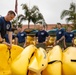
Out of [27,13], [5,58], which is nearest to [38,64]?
[5,58]

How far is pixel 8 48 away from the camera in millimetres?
7410

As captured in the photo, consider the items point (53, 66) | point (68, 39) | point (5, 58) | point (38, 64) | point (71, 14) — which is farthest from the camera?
point (71, 14)

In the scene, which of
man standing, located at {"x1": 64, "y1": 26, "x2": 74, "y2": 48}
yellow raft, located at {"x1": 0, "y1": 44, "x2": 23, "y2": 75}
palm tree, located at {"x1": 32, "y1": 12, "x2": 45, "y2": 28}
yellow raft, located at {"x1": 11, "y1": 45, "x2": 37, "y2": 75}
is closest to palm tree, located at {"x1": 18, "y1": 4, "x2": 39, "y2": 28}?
palm tree, located at {"x1": 32, "y1": 12, "x2": 45, "y2": 28}

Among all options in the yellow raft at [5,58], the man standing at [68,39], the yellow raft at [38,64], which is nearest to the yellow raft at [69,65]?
the yellow raft at [38,64]

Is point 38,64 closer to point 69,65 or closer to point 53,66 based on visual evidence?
point 53,66

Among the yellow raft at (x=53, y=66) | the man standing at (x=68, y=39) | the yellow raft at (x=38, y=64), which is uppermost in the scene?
the yellow raft at (x=38, y=64)

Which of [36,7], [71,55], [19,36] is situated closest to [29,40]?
[19,36]

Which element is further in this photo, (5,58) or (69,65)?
(5,58)

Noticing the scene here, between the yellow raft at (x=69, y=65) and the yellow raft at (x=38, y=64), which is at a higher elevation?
the yellow raft at (x=38, y=64)

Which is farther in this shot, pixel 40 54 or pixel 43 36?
pixel 43 36

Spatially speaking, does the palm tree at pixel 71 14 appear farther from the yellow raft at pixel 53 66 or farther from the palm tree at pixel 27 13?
the yellow raft at pixel 53 66

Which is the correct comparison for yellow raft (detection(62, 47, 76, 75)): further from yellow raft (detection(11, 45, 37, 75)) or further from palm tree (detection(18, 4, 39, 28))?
palm tree (detection(18, 4, 39, 28))

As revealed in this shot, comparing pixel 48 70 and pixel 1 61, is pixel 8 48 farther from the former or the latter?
pixel 48 70

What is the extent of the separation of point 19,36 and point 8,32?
6.15 meters
